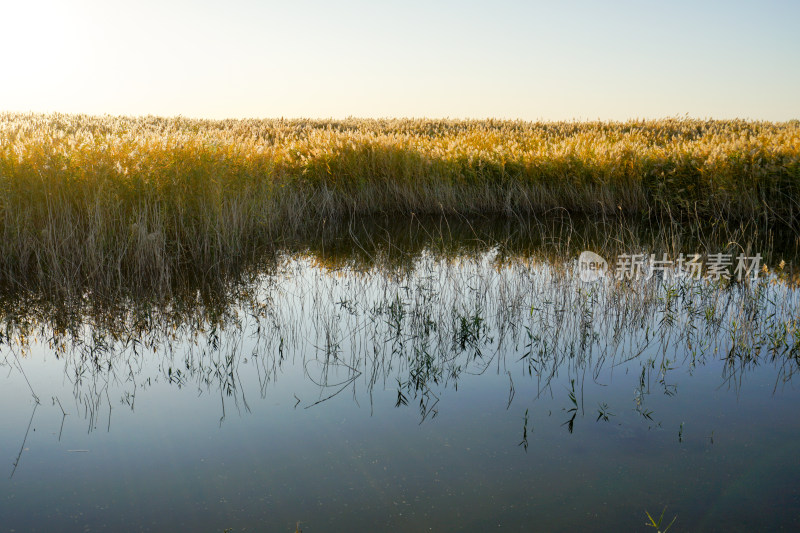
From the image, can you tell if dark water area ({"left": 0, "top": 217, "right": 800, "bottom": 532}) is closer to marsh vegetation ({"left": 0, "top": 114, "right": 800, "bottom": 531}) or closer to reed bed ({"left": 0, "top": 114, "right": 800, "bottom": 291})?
marsh vegetation ({"left": 0, "top": 114, "right": 800, "bottom": 531})

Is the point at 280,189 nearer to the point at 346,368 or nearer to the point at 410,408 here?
the point at 346,368

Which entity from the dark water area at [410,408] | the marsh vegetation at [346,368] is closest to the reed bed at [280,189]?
the marsh vegetation at [346,368]

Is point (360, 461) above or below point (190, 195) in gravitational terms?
below

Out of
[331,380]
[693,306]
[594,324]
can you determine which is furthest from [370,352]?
[693,306]

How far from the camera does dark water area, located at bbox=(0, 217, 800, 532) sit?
2.94 metres

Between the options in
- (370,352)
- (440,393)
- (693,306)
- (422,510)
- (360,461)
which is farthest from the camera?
(693,306)

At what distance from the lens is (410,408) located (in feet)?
13.0

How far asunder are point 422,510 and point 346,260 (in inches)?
245

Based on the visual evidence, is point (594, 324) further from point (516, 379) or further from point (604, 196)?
point (604, 196)

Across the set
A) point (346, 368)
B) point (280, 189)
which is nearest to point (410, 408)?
point (346, 368)

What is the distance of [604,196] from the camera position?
13.1 meters

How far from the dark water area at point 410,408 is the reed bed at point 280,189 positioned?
126 cm

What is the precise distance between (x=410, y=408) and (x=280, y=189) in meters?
8.97

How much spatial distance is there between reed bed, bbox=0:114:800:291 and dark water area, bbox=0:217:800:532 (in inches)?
49.5
